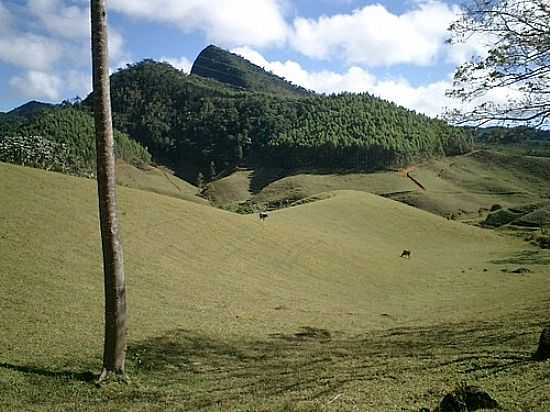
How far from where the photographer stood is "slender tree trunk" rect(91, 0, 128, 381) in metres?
10.6

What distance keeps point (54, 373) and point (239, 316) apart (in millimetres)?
9932

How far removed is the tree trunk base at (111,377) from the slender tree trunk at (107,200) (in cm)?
2

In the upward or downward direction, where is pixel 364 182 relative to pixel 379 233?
upward

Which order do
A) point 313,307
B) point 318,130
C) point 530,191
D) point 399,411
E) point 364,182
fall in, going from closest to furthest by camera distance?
point 399,411, point 313,307, point 530,191, point 364,182, point 318,130

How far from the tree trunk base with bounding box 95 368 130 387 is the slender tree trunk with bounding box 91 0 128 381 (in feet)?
0.07

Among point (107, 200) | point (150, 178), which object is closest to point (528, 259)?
point (107, 200)

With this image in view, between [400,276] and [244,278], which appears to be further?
[400,276]

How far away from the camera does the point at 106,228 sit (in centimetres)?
1084

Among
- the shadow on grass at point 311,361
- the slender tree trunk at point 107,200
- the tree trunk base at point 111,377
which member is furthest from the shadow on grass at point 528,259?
the slender tree trunk at point 107,200

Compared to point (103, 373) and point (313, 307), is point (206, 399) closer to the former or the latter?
point (103, 373)

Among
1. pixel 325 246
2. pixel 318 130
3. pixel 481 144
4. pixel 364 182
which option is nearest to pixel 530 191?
pixel 364 182

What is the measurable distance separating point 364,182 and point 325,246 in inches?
4289

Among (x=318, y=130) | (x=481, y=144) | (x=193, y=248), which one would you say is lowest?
(x=193, y=248)

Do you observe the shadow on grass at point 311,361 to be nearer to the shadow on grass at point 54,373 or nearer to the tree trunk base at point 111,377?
the tree trunk base at point 111,377
